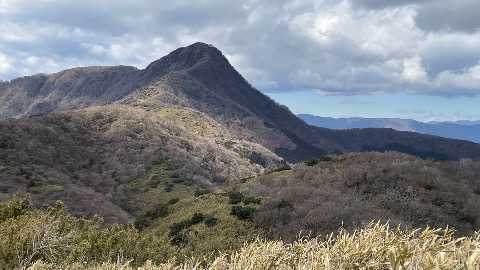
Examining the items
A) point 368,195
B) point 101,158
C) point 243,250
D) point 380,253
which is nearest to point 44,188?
point 101,158

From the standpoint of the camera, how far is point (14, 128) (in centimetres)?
9469

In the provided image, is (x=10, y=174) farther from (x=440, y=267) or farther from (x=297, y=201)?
(x=440, y=267)

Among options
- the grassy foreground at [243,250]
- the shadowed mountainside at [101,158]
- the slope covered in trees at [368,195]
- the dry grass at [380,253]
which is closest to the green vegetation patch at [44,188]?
the shadowed mountainside at [101,158]

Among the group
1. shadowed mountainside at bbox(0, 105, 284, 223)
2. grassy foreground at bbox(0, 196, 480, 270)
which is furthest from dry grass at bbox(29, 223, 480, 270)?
shadowed mountainside at bbox(0, 105, 284, 223)

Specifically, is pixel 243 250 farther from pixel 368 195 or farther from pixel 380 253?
pixel 368 195

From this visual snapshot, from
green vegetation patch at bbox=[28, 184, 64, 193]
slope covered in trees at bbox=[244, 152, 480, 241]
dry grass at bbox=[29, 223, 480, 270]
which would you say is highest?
dry grass at bbox=[29, 223, 480, 270]

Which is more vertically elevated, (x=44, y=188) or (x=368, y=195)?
(x=368, y=195)

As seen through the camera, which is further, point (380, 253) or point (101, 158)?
point (101, 158)

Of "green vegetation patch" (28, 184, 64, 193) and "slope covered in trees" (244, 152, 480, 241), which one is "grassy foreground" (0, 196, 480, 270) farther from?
"green vegetation patch" (28, 184, 64, 193)

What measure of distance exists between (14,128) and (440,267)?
355 feet

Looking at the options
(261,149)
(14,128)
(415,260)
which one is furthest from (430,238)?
(261,149)

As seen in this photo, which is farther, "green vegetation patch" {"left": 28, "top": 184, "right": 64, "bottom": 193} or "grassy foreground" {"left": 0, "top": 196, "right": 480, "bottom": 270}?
"green vegetation patch" {"left": 28, "top": 184, "right": 64, "bottom": 193}

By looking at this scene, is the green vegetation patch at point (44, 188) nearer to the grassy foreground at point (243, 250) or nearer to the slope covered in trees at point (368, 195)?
the slope covered in trees at point (368, 195)

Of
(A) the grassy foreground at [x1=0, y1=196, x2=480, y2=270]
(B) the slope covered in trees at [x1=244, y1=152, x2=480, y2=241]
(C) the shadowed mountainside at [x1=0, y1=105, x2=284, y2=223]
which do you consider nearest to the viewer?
(A) the grassy foreground at [x1=0, y1=196, x2=480, y2=270]
